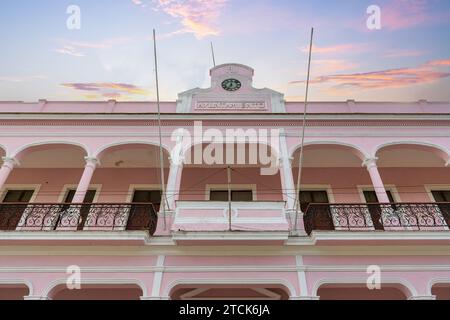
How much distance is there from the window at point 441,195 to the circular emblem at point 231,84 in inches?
308

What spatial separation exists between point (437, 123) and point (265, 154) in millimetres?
5644

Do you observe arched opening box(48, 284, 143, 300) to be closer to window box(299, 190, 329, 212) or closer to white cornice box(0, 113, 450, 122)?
white cornice box(0, 113, 450, 122)

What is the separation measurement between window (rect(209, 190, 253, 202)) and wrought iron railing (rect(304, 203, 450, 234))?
2.32 m

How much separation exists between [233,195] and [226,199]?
32 centimetres

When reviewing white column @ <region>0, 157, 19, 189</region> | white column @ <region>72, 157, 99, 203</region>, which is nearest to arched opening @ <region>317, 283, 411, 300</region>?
white column @ <region>72, 157, 99, 203</region>

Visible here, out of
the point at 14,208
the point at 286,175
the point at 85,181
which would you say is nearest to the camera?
the point at 85,181

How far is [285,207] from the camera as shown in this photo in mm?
8352

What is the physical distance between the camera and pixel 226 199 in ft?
35.0

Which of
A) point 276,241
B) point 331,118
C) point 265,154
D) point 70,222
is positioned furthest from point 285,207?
point 70,222

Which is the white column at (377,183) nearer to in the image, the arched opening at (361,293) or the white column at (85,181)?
the arched opening at (361,293)

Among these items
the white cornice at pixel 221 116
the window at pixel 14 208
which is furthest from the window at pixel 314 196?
the window at pixel 14 208

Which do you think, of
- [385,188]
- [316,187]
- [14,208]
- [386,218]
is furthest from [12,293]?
[385,188]

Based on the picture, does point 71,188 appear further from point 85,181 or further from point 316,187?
point 316,187

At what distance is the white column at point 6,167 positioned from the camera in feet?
29.6
